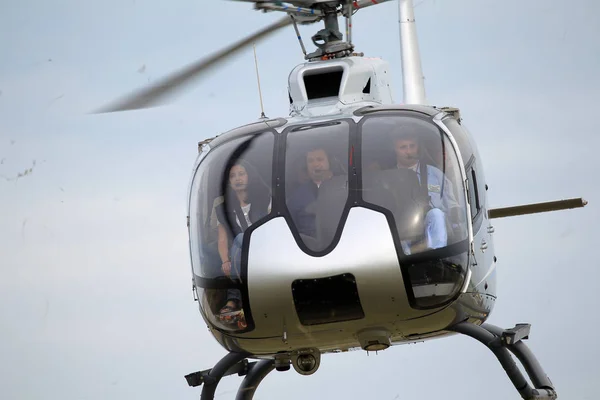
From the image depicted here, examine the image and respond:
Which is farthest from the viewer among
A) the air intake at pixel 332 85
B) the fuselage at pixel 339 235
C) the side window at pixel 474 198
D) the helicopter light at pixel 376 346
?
the air intake at pixel 332 85

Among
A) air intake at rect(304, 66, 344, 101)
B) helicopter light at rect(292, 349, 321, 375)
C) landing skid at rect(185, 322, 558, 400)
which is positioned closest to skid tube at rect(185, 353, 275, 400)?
landing skid at rect(185, 322, 558, 400)

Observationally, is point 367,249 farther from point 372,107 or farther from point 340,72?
point 340,72

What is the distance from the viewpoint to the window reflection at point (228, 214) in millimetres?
10609

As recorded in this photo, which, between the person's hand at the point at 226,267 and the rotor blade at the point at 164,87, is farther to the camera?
the rotor blade at the point at 164,87

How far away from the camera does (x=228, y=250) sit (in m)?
10.7

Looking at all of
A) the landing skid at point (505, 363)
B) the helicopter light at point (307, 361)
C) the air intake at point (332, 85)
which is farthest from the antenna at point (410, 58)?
the helicopter light at point (307, 361)

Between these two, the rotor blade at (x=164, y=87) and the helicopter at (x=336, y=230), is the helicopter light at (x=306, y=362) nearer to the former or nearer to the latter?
Result: the helicopter at (x=336, y=230)

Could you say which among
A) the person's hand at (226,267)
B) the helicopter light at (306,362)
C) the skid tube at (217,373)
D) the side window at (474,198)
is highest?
the side window at (474,198)

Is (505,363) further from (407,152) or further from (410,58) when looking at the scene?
(410,58)

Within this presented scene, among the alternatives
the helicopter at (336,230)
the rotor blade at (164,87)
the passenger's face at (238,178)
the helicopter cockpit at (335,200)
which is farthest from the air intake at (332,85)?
the passenger's face at (238,178)

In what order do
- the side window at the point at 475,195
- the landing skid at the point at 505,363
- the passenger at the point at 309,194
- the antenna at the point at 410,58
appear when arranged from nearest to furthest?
the passenger at the point at 309,194 < the side window at the point at 475,195 < the landing skid at the point at 505,363 < the antenna at the point at 410,58

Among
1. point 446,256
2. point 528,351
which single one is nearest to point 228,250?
point 446,256

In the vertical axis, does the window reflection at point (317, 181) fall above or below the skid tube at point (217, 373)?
above

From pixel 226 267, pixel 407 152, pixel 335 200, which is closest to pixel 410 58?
pixel 407 152
